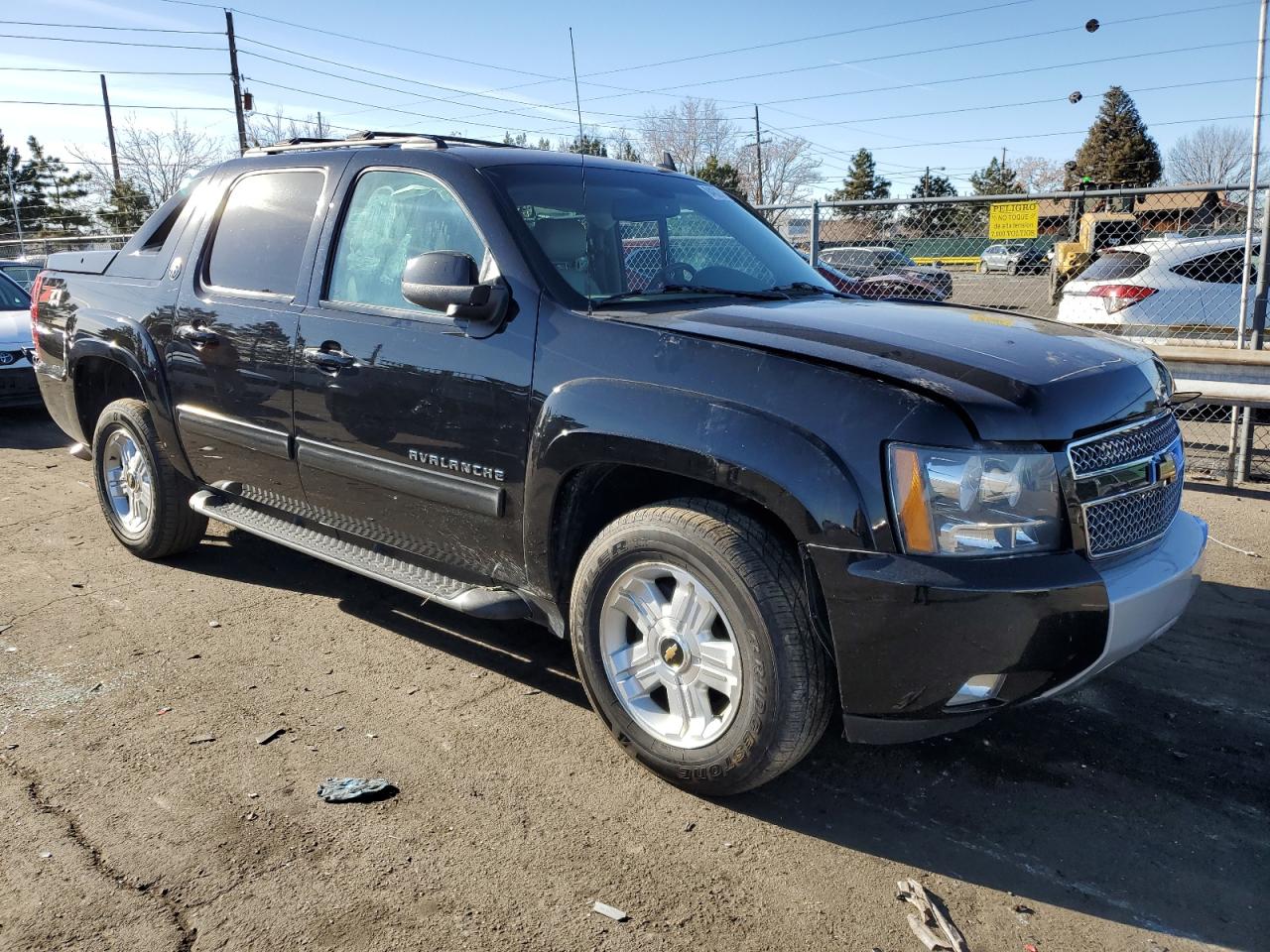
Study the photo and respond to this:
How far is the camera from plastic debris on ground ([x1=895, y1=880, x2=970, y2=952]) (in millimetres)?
2391

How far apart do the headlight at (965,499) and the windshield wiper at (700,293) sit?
1.29 metres

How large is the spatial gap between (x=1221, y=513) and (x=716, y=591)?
15.3ft

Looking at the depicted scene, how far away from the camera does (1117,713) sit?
3.60 meters

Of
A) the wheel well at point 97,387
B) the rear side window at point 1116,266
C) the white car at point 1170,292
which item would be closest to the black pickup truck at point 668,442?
the wheel well at point 97,387

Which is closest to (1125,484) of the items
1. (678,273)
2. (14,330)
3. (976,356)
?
(976,356)

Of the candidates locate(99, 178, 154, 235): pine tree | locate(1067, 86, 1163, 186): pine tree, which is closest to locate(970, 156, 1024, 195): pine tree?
locate(1067, 86, 1163, 186): pine tree

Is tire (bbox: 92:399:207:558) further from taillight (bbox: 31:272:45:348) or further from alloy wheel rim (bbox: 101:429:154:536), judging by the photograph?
taillight (bbox: 31:272:45:348)

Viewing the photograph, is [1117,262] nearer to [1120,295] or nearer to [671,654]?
[1120,295]

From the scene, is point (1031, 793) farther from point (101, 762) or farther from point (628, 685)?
point (101, 762)

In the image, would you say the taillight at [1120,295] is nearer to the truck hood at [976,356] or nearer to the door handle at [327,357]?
the truck hood at [976,356]

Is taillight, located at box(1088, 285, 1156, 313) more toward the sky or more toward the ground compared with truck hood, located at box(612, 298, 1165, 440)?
more toward the ground

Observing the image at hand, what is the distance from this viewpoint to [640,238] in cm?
392

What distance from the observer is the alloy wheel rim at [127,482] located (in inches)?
203

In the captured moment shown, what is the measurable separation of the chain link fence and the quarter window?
12.0 feet
